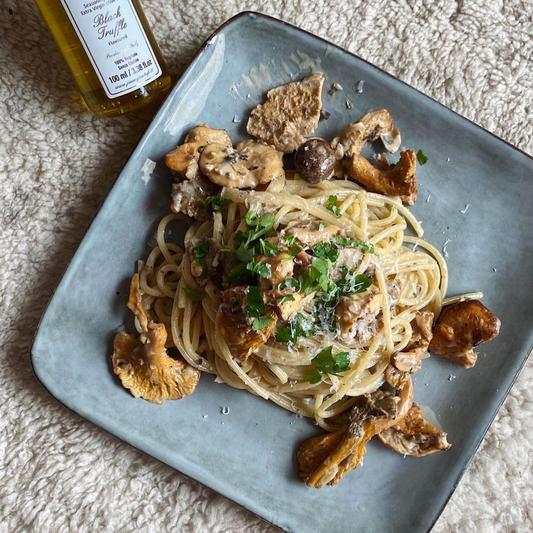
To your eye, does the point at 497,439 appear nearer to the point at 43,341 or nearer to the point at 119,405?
the point at 119,405

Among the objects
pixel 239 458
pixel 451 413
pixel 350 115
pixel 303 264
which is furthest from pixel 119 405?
pixel 350 115

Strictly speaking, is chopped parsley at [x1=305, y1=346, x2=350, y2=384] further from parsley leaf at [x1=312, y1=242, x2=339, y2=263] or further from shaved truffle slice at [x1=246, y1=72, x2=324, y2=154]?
shaved truffle slice at [x1=246, y1=72, x2=324, y2=154]

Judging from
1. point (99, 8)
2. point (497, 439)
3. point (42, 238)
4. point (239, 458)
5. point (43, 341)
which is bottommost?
point (497, 439)

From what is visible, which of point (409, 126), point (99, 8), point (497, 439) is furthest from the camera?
point (497, 439)

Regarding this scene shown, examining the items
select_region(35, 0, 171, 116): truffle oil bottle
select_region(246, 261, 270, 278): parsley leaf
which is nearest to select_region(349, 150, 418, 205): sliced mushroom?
select_region(246, 261, 270, 278): parsley leaf

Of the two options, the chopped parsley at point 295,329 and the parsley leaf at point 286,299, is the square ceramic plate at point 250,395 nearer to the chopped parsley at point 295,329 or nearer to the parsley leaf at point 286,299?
the chopped parsley at point 295,329

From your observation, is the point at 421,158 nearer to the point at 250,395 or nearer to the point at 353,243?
the point at 353,243
